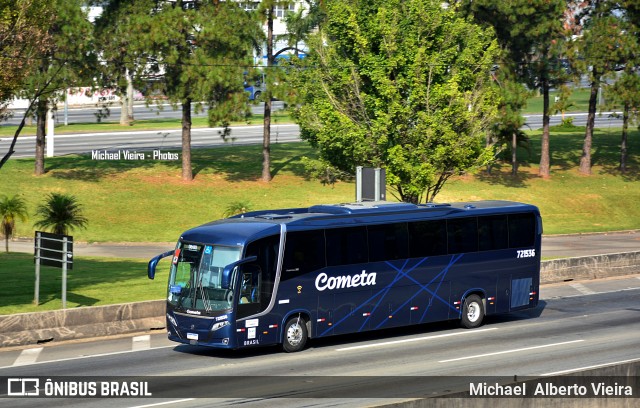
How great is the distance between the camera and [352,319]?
24.9 metres

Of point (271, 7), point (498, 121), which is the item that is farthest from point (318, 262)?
point (498, 121)

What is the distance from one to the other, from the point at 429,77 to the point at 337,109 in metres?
4.09

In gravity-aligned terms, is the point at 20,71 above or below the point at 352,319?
above

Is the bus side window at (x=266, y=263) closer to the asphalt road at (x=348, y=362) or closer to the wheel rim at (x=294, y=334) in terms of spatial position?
the wheel rim at (x=294, y=334)

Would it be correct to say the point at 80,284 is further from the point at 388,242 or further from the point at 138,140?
the point at 138,140

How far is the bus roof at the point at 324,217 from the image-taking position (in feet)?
76.0

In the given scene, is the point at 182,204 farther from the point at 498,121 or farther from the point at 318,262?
the point at 318,262

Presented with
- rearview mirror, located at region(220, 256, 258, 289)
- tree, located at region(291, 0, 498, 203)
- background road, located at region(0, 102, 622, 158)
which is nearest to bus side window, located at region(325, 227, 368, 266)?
rearview mirror, located at region(220, 256, 258, 289)

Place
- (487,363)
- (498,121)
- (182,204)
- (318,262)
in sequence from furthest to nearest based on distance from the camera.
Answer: (498,121)
(182,204)
(318,262)
(487,363)

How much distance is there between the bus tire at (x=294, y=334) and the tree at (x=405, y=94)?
14684 millimetres

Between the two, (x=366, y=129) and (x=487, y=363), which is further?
(x=366, y=129)

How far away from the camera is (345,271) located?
24.7 meters

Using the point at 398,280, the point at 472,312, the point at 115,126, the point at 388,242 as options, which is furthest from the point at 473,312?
the point at 115,126

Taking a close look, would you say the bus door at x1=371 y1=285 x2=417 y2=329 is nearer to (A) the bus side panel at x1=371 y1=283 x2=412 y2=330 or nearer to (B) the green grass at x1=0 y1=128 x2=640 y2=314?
(A) the bus side panel at x1=371 y1=283 x2=412 y2=330
